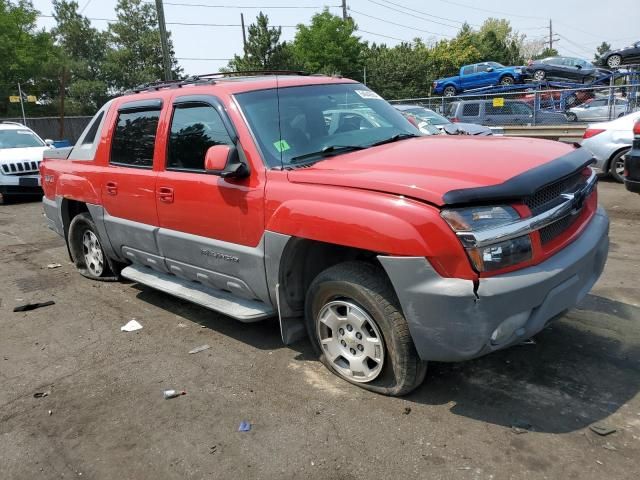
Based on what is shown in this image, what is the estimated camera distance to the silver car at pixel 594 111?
17373 millimetres

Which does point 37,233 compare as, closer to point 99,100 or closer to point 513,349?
point 513,349

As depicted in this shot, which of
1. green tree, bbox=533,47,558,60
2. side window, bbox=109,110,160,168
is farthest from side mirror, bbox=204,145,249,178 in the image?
green tree, bbox=533,47,558,60

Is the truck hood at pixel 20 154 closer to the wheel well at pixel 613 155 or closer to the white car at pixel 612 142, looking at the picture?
the white car at pixel 612 142

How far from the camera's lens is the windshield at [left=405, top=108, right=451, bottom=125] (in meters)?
12.8

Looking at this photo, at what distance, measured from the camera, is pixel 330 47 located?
4988cm

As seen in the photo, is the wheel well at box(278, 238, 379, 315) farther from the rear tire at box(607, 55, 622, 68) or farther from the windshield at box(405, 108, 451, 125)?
the rear tire at box(607, 55, 622, 68)

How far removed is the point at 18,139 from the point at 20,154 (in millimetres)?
1013

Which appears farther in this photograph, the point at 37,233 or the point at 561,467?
the point at 37,233

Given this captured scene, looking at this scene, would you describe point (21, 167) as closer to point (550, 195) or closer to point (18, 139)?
point (18, 139)

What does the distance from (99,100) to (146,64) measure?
8.78 metres

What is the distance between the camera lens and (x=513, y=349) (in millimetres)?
3801

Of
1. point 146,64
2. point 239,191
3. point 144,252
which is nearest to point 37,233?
point 144,252

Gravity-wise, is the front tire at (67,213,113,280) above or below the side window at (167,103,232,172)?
below

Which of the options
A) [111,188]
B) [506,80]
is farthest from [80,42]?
[111,188]
